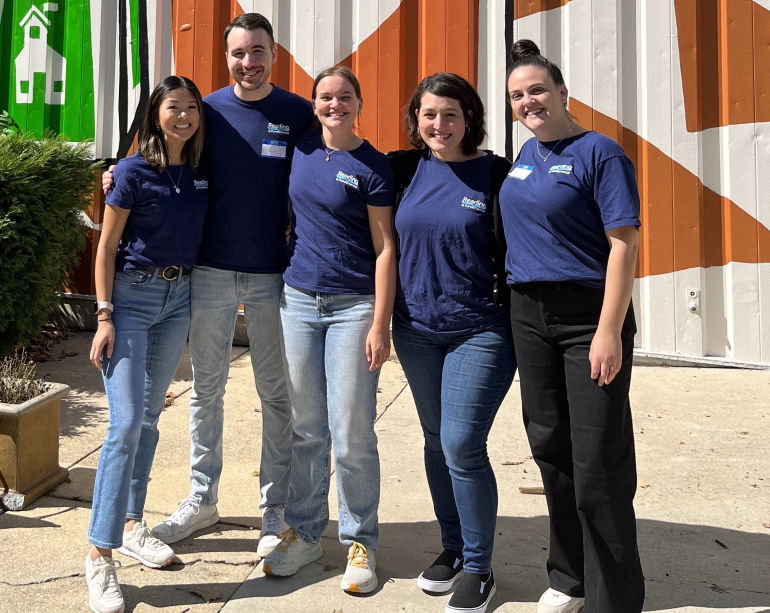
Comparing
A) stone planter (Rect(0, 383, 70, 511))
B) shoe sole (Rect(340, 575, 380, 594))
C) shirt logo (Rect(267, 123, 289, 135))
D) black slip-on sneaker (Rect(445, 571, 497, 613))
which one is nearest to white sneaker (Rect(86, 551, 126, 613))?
shoe sole (Rect(340, 575, 380, 594))

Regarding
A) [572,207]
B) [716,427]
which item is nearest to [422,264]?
[572,207]

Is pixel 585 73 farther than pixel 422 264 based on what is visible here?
Yes

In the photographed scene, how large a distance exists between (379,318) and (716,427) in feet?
9.72

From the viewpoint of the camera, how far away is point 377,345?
3021mm

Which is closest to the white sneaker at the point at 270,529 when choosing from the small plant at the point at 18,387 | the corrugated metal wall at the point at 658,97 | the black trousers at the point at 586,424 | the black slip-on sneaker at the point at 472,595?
the black slip-on sneaker at the point at 472,595

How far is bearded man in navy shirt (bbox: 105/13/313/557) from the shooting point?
330 cm

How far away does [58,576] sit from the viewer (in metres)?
3.21

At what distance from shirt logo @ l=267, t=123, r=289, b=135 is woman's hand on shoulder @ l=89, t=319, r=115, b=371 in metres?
0.99

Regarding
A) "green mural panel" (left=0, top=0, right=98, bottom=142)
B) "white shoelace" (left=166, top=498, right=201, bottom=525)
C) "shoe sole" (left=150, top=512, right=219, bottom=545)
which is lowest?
"shoe sole" (left=150, top=512, right=219, bottom=545)

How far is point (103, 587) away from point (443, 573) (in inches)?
49.6

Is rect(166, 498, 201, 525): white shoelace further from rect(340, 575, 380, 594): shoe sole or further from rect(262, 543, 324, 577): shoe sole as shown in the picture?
rect(340, 575, 380, 594): shoe sole

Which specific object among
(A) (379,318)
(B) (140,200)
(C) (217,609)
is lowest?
(C) (217,609)

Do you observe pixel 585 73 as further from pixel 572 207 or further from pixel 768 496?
pixel 572 207

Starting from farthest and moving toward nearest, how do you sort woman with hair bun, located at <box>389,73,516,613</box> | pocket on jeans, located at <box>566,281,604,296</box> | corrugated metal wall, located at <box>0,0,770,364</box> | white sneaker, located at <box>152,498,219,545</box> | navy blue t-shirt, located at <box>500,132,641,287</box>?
1. corrugated metal wall, located at <box>0,0,770,364</box>
2. white sneaker, located at <box>152,498,219,545</box>
3. woman with hair bun, located at <box>389,73,516,613</box>
4. pocket on jeans, located at <box>566,281,604,296</box>
5. navy blue t-shirt, located at <box>500,132,641,287</box>
